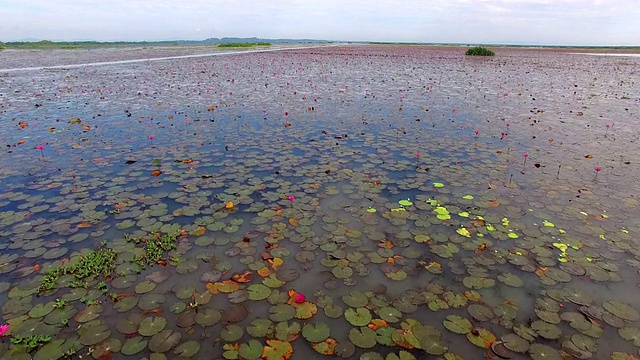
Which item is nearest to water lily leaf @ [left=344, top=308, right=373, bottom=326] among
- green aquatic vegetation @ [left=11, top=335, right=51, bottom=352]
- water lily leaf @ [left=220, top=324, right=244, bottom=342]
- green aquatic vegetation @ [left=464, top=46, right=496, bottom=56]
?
water lily leaf @ [left=220, top=324, right=244, bottom=342]

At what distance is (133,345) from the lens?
3.81m

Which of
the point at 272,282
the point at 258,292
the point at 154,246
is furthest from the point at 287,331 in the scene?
the point at 154,246

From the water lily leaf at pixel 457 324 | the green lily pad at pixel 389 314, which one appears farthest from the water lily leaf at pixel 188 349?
the water lily leaf at pixel 457 324

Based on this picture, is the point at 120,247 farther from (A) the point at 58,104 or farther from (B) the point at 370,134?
(A) the point at 58,104

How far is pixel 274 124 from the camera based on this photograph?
12.9 m

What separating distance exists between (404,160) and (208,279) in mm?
6158

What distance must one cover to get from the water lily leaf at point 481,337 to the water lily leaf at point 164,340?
10.7 ft

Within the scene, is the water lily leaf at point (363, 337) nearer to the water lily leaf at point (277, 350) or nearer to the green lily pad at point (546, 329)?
the water lily leaf at point (277, 350)

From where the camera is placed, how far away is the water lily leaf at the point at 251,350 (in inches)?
146

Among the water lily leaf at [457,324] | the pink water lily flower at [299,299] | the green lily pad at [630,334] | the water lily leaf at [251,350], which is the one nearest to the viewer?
the water lily leaf at [251,350]

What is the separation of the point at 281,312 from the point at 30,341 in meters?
2.72

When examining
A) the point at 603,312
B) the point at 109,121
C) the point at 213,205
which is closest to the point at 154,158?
the point at 213,205

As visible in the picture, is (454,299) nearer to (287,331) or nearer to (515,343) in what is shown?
(515,343)

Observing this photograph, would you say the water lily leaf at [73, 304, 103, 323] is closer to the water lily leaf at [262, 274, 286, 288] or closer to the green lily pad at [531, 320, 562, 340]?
the water lily leaf at [262, 274, 286, 288]
